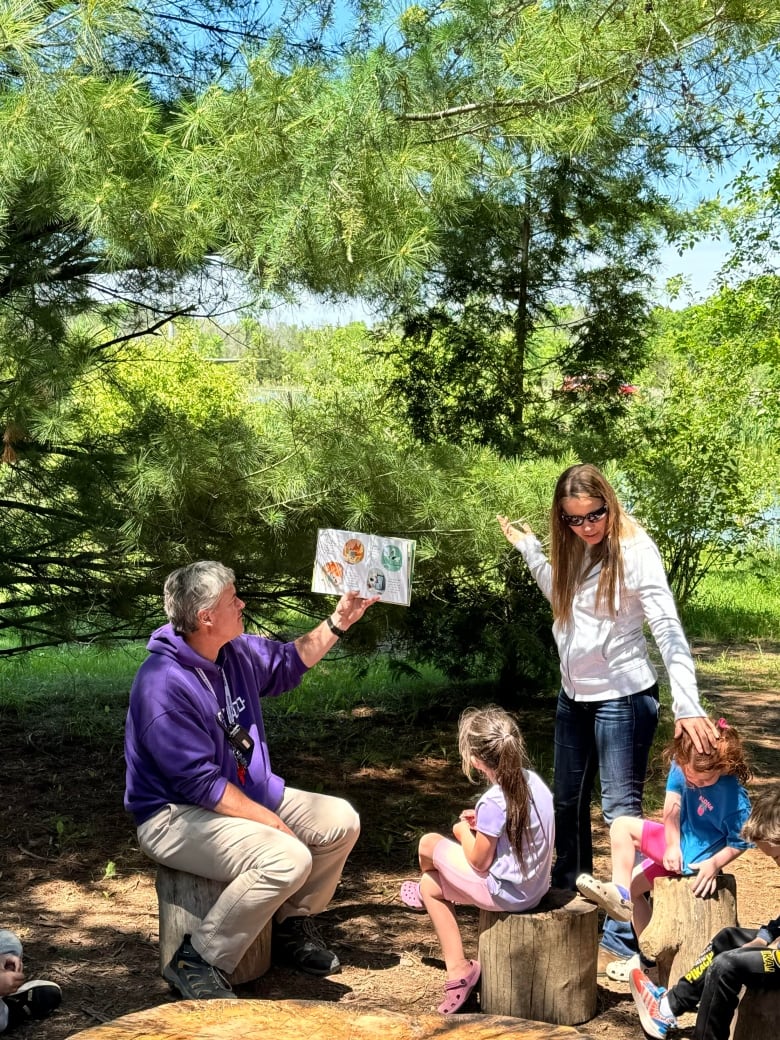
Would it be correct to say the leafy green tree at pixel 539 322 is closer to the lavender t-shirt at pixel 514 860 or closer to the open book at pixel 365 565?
the open book at pixel 365 565

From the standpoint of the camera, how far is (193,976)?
2879 millimetres

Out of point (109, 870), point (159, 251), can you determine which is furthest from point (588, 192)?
point (109, 870)

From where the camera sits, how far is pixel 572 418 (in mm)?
6375

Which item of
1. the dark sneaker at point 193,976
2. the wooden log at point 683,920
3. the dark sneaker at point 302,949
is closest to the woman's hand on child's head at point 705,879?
the wooden log at point 683,920

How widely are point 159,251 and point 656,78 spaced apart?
1.76m

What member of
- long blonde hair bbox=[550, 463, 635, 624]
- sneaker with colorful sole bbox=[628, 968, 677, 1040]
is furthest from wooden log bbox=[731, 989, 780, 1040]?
long blonde hair bbox=[550, 463, 635, 624]

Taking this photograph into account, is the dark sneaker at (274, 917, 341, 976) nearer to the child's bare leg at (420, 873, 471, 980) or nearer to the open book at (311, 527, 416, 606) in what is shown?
the child's bare leg at (420, 873, 471, 980)

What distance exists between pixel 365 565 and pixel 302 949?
1123 millimetres

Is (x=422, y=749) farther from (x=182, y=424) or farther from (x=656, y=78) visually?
(x=656, y=78)

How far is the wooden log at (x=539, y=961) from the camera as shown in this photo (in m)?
2.79

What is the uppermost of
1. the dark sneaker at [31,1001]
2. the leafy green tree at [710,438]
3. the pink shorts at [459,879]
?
the leafy green tree at [710,438]

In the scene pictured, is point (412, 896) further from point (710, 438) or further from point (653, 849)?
point (710, 438)

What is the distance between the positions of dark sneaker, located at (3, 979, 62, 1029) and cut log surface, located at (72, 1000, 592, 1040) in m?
0.86

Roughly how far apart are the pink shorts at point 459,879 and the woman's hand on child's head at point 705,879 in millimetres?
488
